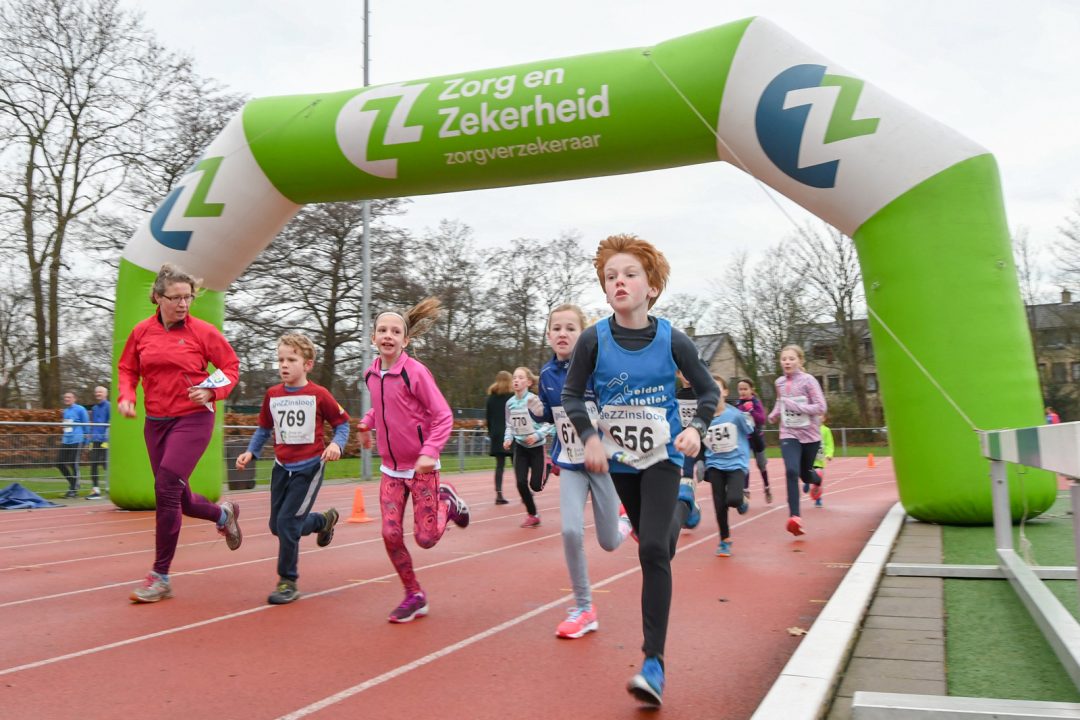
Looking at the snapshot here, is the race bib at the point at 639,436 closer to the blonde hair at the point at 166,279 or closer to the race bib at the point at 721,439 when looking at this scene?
the blonde hair at the point at 166,279

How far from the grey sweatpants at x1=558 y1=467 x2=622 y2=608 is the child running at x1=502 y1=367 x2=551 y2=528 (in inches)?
228

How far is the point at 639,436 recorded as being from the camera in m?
3.92

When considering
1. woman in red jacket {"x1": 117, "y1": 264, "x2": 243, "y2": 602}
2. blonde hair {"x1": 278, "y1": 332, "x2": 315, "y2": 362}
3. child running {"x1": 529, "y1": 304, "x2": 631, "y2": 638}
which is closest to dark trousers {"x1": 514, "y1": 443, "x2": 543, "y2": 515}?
blonde hair {"x1": 278, "y1": 332, "x2": 315, "y2": 362}

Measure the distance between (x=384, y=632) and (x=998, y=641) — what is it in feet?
10.3

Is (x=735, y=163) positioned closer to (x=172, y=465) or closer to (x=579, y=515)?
(x=579, y=515)

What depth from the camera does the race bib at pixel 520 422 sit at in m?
11.5

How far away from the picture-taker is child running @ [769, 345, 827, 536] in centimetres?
927

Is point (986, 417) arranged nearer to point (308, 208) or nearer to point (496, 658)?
point (496, 658)

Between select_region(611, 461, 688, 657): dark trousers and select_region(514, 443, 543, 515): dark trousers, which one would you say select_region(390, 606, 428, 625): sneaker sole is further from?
select_region(514, 443, 543, 515): dark trousers

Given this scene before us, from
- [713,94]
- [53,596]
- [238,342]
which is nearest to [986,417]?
[713,94]

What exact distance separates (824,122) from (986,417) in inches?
122

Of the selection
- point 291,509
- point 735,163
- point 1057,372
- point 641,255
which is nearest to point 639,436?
point 641,255

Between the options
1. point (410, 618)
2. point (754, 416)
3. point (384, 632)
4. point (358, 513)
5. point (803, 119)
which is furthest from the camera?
point (754, 416)

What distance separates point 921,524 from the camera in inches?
346
